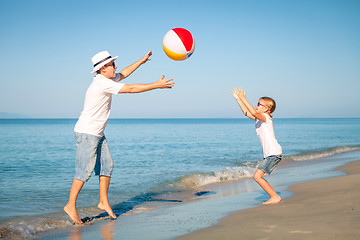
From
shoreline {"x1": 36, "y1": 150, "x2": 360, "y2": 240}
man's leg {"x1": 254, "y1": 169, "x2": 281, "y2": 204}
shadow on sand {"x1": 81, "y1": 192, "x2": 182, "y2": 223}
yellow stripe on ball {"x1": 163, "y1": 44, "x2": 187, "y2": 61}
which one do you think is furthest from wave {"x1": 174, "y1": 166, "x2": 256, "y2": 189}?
yellow stripe on ball {"x1": 163, "y1": 44, "x2": 187, "y2": 61}

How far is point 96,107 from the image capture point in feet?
15.4

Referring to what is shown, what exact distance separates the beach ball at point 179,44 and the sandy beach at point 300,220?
2.89 metres

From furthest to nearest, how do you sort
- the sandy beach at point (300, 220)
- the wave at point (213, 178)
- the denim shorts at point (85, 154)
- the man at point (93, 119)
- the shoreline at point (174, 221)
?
the wave at point (213, 178) → the denim shorts at point (85, 154) → the man at point (93, 119) → the shoreline at point (174, 221) → the sandy beach at point (300, 220)

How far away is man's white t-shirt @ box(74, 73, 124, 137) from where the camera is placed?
4626 mm

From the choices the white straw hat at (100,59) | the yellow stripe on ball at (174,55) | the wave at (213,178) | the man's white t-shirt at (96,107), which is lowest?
the wave at (213,178)

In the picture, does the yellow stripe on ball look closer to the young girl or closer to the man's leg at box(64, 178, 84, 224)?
the young girl

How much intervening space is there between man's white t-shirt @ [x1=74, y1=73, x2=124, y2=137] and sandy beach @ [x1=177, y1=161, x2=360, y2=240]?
Result: 2039 mm

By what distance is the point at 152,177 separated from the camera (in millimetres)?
10312

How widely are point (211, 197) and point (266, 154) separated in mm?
1886

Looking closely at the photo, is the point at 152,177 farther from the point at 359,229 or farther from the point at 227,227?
the point at 359,229

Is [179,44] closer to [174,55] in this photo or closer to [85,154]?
[174,55]

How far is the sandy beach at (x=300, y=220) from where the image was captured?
3490mm

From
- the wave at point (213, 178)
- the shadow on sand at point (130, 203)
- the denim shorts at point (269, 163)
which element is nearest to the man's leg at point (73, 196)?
the shadow on sand at point (130, 203)

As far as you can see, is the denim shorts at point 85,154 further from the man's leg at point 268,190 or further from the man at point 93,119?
the man's leg at point 268,190
